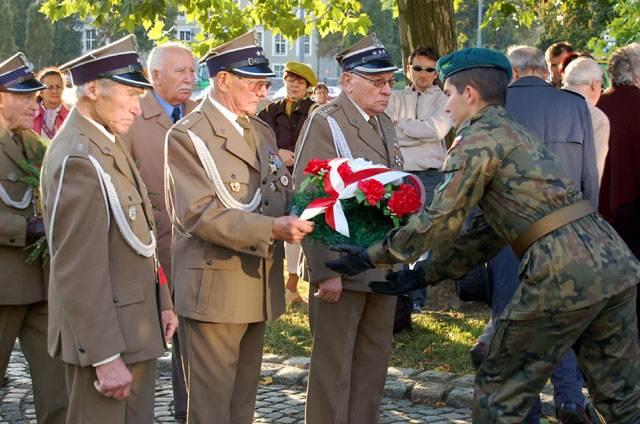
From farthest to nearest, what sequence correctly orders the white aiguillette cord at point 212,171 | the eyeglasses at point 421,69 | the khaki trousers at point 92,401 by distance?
the eyeglasses at point 421,69, the white aiguillette cord at point 212,171, the khaki trousers at point 92,401

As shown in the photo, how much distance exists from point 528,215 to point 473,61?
2.49 feet

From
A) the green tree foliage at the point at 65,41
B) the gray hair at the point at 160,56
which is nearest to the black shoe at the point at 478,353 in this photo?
the gray hair at the point at 160,56

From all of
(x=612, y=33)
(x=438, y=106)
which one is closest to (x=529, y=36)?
(x=612, y=33)

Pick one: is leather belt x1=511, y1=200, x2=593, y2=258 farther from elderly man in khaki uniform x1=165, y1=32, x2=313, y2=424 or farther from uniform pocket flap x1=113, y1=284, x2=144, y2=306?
uniform pocket flap x1=113, y1=284, x2=144, y2=306

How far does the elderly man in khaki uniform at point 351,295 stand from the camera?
20.4 ft

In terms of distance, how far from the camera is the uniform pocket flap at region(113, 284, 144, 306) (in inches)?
183

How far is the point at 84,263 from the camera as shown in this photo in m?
4.44

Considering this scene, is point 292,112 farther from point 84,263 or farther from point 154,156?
→ point 84,263

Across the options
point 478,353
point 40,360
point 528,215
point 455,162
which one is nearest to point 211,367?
point 40,360

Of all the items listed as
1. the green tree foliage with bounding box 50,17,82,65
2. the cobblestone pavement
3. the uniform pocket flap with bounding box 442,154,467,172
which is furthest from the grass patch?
the green tree foliage with bounding box 50,17,82,65

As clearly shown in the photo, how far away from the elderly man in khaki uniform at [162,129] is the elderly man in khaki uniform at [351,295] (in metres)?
1.06

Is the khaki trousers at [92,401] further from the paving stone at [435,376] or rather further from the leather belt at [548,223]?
the paving stone at [435,376]

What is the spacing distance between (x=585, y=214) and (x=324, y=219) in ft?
3.97

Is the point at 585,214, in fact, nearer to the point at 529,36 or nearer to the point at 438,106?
the point at 438,106
